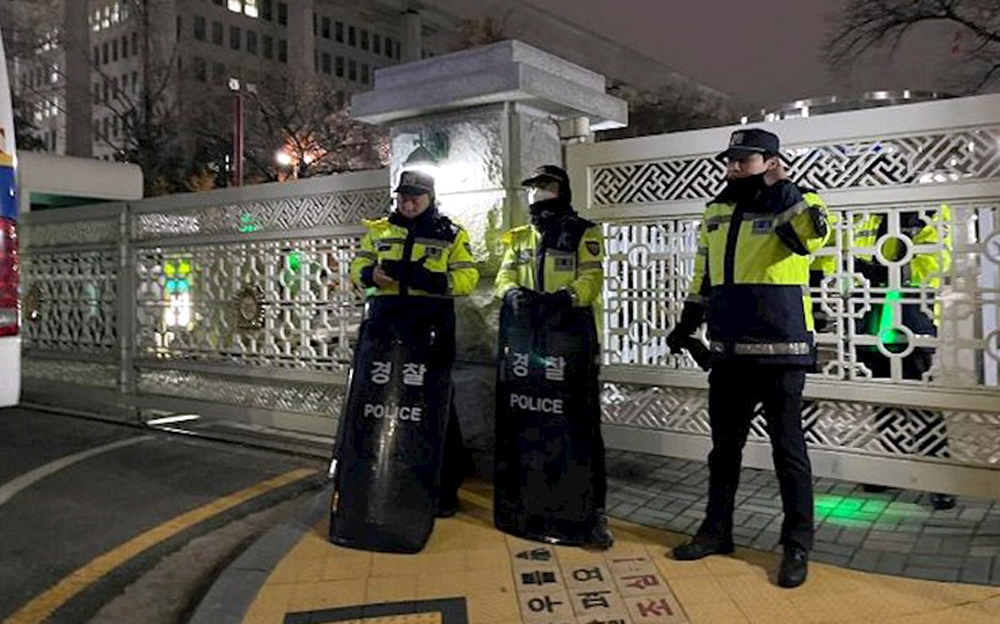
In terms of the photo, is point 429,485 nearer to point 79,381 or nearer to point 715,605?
point 715,605

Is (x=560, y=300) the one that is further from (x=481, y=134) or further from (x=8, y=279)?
(x=8, y=279)

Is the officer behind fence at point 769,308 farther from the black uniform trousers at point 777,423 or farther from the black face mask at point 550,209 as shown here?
the black face mask at point 550,209

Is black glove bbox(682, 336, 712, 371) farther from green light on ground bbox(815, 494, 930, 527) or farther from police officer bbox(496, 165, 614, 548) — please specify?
green light on ground bbox(815, 494, 930, 527)

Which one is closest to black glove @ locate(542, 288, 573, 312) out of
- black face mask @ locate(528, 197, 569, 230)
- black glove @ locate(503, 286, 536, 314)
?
black glove @ locate(503, 286, 536, 314)

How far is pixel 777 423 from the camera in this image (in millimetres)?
3926

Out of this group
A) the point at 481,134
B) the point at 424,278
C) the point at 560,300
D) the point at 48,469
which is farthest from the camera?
the point at 48,469

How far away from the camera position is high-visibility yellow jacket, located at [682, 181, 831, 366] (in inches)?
151

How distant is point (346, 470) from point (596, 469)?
1267 millimetres

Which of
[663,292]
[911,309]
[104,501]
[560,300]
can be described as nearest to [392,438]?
[560,300]

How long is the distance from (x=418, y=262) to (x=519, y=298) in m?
0.59

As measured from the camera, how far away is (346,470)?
4594 millimetres

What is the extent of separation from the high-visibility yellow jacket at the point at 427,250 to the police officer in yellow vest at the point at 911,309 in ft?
6.65

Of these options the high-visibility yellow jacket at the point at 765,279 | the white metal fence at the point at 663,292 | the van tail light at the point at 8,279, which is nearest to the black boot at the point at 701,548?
the white metal fence at the point at 663,292

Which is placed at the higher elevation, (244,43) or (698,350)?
(244,43)
